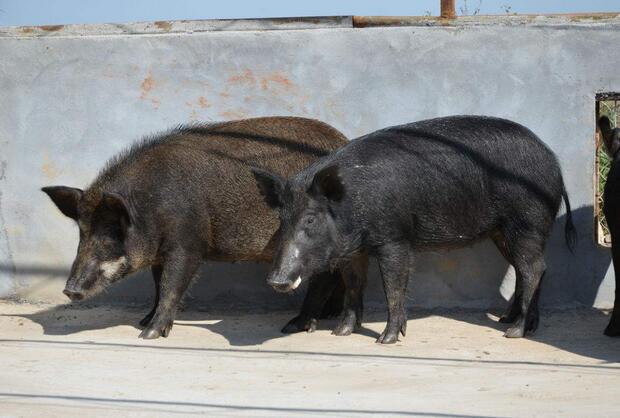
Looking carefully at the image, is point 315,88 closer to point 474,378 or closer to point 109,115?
point 109,115

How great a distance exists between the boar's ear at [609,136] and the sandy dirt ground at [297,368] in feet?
4.13

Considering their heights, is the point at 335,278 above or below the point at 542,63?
below

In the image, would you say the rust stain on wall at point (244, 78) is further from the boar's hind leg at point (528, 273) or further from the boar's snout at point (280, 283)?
the boar's hind leg at point (528, 273)

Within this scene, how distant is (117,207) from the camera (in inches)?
294

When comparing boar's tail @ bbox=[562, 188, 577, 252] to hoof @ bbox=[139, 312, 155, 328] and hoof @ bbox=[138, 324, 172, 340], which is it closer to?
hoof @ bbox=[138, 324, 172, 340]

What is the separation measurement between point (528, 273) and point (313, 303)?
1.53 meters

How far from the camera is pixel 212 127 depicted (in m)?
8.18

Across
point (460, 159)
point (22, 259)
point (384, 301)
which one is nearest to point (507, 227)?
point (460, 159)

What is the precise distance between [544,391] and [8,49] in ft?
17.4

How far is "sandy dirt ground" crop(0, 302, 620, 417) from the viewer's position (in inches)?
213

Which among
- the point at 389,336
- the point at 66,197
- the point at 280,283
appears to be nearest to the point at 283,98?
the point at 66,197

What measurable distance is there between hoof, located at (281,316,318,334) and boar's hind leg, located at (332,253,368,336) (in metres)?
0.18

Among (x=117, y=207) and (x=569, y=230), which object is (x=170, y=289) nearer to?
(x=117, y=207)

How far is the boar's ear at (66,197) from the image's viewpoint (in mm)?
7613
